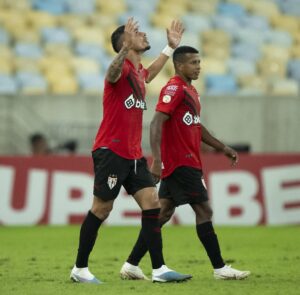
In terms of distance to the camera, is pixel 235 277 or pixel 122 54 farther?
pixel 235 277

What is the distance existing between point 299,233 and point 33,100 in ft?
22.9

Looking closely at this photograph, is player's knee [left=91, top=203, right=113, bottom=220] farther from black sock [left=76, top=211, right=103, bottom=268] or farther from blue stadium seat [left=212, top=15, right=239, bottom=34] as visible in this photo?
blue stadium seat [left=212, top=15, right=239, bottom=34]

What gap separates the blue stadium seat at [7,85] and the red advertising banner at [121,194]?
4.30 metres

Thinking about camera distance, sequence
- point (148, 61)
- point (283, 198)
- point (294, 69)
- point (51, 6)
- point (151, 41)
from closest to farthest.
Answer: point (283, 198) → point (148, 61) → point (151, 41) → point (294, 69) → point (51, 6)

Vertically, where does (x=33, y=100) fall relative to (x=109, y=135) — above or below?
above

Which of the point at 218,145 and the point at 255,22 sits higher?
the point at 255,22

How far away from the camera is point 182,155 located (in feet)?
32.9

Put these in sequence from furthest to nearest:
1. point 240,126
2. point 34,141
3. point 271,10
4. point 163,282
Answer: point 271,10 → point 240,126 → point 34,141 → point 163,282

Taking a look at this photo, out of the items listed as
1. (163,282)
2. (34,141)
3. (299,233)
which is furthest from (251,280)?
(34,141)

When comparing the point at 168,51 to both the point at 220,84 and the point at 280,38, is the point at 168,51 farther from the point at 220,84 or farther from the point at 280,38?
the point at 280,38

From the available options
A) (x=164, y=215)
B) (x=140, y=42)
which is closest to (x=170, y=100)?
(x=140, y=42)

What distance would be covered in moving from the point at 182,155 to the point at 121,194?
29.2 ft

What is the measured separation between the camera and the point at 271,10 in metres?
29.2

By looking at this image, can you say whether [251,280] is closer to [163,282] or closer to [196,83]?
[163,282]
